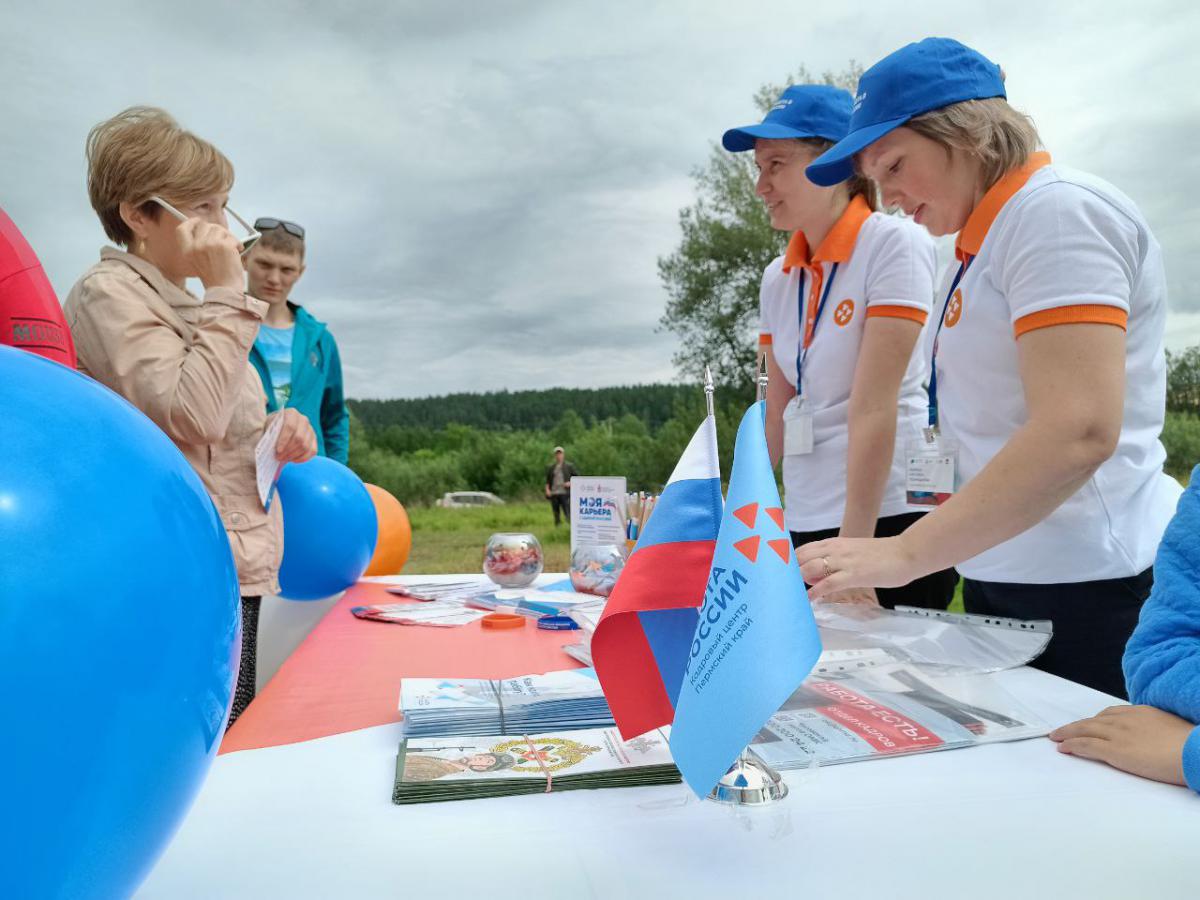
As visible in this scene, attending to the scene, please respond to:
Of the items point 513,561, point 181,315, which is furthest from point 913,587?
point 181,315

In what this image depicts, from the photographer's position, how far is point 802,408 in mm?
2037

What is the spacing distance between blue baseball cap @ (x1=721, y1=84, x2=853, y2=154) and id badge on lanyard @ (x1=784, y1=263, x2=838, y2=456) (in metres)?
0.29

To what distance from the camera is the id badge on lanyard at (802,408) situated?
78.7 inches

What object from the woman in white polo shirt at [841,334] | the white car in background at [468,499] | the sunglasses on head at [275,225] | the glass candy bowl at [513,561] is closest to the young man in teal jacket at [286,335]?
the sunglasses on head at [275,225]

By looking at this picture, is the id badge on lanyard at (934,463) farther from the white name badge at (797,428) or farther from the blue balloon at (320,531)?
the blue balloon at (320,531)

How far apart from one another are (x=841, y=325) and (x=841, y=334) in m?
0.02

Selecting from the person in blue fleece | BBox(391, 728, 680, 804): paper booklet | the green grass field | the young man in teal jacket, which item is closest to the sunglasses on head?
the young man in teal jacket

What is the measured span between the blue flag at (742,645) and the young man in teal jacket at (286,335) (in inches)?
100

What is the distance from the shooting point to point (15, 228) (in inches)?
44.1

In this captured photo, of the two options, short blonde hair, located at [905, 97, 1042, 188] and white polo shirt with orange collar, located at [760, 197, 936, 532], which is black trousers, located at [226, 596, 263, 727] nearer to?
white polo shirt with orange collar, located at [760, 197, 936, 532]

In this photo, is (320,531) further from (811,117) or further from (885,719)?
(885,719)

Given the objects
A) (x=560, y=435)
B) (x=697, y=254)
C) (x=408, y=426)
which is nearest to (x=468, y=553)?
(x=697, y=254)

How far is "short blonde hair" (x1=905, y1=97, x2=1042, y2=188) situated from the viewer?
125cm

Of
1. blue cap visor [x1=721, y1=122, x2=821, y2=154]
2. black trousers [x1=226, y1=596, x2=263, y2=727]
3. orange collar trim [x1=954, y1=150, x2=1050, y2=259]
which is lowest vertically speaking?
black trousers [x1=226, y1=596, x2=263, y2=727]
